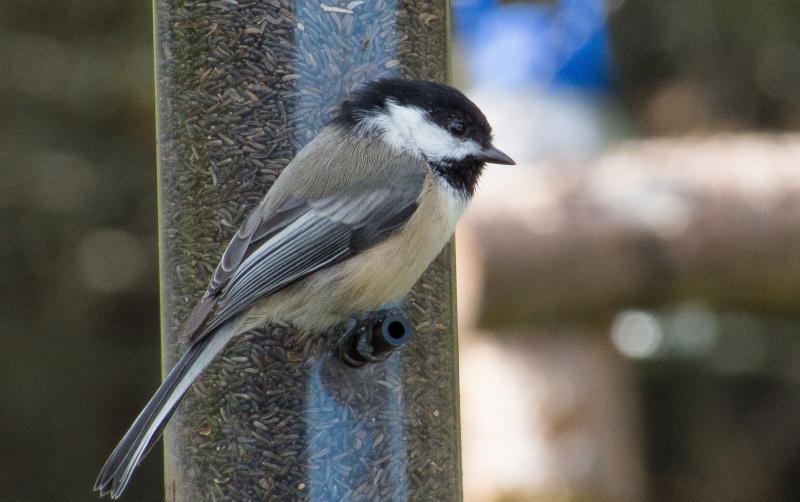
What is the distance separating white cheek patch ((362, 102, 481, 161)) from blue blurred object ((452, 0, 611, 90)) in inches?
145

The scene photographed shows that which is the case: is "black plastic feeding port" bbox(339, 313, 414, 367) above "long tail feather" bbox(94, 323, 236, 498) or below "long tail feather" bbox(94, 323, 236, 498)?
above

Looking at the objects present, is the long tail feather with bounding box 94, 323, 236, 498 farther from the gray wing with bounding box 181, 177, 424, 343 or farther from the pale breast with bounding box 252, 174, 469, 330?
the pale breast with bounding box 252, 174, 469, 330

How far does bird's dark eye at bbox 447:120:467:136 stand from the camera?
7.61 feet

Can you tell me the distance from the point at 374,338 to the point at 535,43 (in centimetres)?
448

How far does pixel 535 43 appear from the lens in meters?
6.28

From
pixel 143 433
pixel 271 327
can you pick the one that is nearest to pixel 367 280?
pixel 271 327

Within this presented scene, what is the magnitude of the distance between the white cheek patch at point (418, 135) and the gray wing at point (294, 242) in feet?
0.36

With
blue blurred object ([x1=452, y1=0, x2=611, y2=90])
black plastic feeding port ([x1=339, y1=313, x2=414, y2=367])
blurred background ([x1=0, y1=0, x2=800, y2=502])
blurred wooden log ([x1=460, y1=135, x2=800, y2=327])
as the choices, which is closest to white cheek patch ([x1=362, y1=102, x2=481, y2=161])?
black plastic feeding port ([x1=339, y1=313, x2=414, y2=367])

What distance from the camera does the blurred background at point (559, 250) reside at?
13.4 feet

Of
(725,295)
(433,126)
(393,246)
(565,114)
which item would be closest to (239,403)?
(393,246)

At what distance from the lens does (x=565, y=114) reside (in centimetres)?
570

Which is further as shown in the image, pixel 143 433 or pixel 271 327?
pixel 271 327

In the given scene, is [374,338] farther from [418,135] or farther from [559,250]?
[559,250]

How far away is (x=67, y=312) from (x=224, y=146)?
284 centimetres
